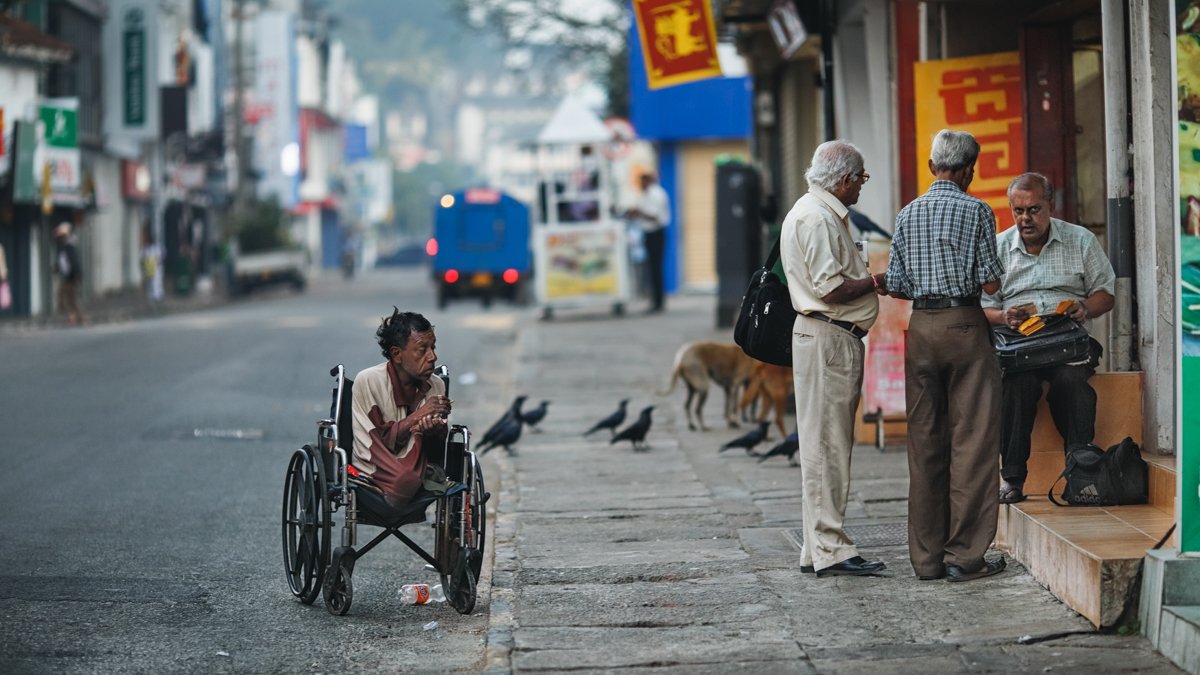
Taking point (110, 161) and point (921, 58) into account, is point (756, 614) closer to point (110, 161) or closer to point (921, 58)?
point (921, 58)

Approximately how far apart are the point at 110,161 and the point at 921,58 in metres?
37.0

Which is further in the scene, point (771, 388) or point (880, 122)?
point (880, 122)

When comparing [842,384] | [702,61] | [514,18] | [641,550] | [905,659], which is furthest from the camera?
[514,18]

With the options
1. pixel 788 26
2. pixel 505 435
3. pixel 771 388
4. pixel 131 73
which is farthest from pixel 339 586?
pixel 131 73

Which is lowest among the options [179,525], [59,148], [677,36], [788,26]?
[179,525]

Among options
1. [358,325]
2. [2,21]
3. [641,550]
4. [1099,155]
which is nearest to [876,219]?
[1099,155]

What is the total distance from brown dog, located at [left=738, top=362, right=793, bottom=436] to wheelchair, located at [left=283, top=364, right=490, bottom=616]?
5105mm

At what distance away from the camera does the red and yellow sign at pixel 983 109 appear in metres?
10.5

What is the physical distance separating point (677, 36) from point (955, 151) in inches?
287

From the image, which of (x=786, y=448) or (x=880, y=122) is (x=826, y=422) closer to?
(x=786, y=448)

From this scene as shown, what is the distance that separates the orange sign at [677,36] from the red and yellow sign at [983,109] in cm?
354

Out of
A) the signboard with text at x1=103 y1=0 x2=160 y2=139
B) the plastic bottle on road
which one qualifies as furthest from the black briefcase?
the signboard with text at x1=103 y1=0 x2=160 y2=139

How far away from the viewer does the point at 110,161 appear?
45.6 metres

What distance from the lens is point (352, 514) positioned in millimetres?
7012
